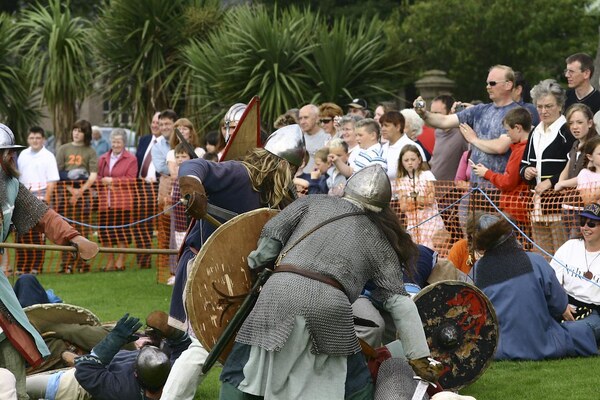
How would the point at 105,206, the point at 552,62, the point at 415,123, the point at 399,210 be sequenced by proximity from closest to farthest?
the point at 399,210
the point at 415,123
the point at 105,206
the point at 552,62

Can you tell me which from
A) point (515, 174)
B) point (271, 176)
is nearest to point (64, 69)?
point (515, 174)

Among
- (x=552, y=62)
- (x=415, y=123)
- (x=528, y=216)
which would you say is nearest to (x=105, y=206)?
(x=415, y=123)

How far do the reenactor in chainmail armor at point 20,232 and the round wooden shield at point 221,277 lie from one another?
34.6 inches

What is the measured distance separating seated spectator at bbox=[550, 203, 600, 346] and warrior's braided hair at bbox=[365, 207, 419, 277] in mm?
2812

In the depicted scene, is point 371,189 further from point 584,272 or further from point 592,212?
point 584,272

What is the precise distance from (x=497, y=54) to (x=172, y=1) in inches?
333

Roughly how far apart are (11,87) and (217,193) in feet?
52.5

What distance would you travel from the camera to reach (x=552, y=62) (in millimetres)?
24016

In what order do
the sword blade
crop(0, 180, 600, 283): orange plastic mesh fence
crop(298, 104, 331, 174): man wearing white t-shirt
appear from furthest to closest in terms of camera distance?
crop(298, 104, 331, 174): man wearing white t-shirt, crop(0, 180, 600, 283): orange plastic mesh fence, the sword blade

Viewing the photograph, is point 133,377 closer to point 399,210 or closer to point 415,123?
point 399,210

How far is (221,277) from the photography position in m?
5.43

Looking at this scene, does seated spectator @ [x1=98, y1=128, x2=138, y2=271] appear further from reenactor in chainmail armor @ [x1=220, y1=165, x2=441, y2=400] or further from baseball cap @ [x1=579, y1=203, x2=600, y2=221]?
reenactor in chainmail armor @ [x1=220, y1=165, x2=441, y2=400]

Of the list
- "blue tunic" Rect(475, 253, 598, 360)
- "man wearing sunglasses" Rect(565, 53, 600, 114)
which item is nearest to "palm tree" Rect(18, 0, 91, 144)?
"man wearing sunglasses" Rect(565, 53, 600, 114)

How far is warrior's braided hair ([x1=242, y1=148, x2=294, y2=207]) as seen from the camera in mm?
5980
